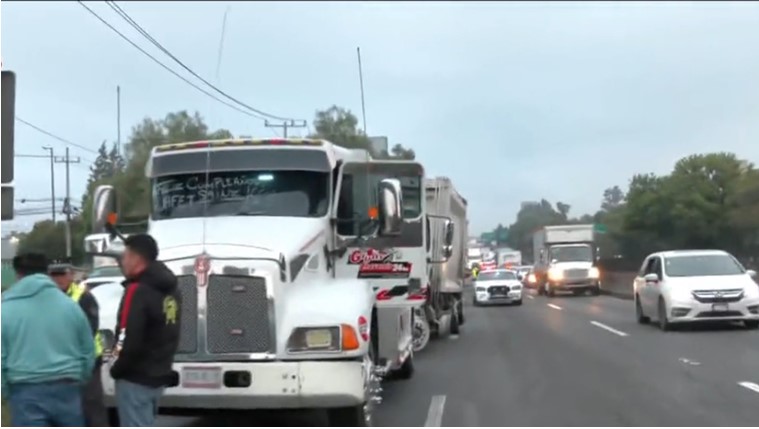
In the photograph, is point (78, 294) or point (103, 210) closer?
point (78, 294)

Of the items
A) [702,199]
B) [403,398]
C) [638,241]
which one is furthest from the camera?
[638,241]

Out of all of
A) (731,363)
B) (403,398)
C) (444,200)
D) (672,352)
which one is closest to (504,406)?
(403,398)

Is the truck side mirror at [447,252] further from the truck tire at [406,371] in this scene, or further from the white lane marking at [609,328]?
the truck tire at [406,371]

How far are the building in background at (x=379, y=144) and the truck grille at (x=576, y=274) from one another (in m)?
33.0

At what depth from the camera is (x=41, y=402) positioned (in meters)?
7.13

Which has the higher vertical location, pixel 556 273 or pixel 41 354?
pixel 556 273

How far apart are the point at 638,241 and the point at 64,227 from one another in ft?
64.3

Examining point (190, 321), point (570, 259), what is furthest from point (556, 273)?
point (190, 321)

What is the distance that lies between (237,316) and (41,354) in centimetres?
293

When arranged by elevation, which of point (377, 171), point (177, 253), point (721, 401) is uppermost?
point (377, 171)

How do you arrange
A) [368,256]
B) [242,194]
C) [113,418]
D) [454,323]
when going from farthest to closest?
[454,323] < [368,256] < [242,194] < [113,418]

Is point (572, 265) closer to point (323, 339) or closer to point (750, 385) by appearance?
point (750, 385)

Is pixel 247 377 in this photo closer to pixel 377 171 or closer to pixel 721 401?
pixel 377 171

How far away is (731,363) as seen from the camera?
16.1 meters
